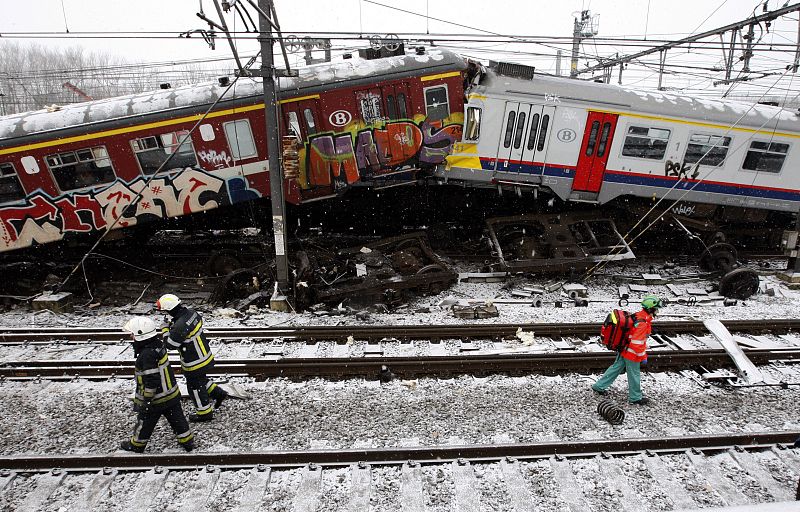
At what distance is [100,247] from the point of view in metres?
11.0

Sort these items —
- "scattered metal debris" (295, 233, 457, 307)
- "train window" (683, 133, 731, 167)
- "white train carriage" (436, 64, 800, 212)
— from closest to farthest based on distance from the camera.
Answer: "scattered metal debris" (295, 233, 457, 307)
"white train carriage" (436, 64, 800, 212)
"train window" (683, 133, 731, 167)

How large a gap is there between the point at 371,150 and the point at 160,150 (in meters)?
4.30

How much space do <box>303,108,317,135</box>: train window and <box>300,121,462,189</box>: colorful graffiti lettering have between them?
6.1 inches

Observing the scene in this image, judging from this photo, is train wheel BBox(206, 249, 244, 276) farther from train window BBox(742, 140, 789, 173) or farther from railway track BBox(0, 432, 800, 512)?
train window BBox(742, 140, 789, 173)

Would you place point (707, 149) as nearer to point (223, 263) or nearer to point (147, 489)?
point (223, 263)

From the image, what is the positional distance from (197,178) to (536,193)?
298 inches

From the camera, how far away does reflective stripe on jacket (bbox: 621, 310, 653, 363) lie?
5934mm

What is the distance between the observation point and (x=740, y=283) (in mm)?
9820

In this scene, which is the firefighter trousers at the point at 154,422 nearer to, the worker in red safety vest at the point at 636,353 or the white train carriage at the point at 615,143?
the worker in red safety vest at the point at 636,353


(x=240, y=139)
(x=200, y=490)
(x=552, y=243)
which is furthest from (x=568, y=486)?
(x=240, y=139)

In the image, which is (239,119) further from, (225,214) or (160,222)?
(160,222)

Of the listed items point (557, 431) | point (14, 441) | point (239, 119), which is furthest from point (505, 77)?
point (14, 441)

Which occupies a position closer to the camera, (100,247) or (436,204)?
(100,247)

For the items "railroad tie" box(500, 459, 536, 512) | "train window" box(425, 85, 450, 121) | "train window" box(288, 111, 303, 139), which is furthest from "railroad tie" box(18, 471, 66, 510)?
"train window" box(425, 85, 450, 121)
